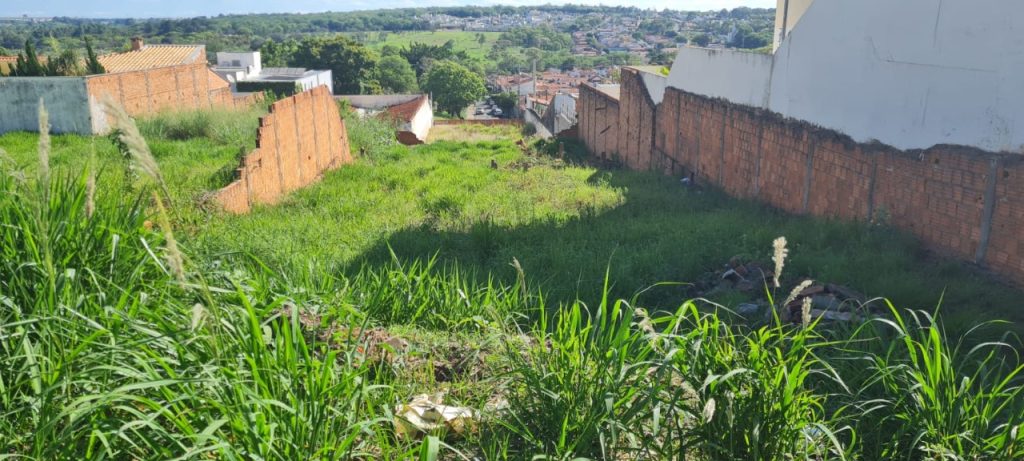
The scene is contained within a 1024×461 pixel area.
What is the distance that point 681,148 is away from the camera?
16859 millimetres

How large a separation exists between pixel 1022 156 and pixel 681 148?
31.5 feet

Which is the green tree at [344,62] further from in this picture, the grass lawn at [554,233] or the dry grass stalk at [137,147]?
the dry grass stalk at [137,147]

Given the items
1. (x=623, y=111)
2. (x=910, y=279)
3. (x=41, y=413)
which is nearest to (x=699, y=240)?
(x=910, y=279)

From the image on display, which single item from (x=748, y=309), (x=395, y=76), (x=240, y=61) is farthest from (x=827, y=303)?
(x=395, y=76)

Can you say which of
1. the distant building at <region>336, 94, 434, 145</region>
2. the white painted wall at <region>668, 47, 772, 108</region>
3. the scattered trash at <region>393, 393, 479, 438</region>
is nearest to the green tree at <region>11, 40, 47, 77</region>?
the distant building at <region>336, 94, 434, 145</region>

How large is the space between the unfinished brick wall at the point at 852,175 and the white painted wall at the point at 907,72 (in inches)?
8.7

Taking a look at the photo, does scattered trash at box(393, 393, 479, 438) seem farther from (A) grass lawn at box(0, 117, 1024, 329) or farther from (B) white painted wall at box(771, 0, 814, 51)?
(B) white painted wall at box(771, 0, 814, 51)

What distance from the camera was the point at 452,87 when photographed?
64.1 meters

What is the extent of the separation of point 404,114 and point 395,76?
36.0 meters

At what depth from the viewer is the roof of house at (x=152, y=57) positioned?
29812mm

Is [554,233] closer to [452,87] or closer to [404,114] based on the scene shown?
[404,114]

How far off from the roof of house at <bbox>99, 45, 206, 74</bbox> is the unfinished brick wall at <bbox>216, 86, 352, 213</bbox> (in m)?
14.9

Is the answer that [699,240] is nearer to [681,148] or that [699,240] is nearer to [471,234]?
[471,234]

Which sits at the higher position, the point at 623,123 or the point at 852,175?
the point at 852,175
